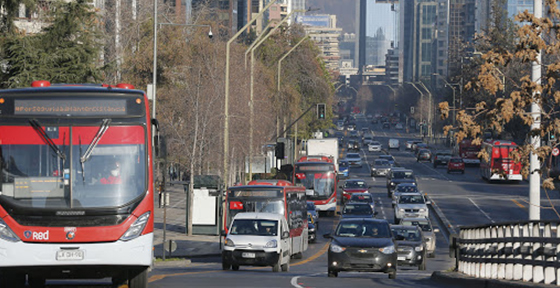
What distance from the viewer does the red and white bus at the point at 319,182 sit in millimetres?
56406

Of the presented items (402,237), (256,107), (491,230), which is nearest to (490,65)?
(491,230)

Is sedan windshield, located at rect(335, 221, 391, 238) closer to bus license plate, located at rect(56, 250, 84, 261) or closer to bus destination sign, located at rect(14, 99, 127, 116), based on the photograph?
bus destination sign, located at rect(14, 99, 127, 116)

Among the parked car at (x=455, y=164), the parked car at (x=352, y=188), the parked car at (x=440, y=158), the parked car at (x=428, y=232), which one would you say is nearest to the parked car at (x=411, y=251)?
the parked car at (x=428, y=232)

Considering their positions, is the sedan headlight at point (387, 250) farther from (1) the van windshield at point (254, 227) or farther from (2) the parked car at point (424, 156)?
(2) the parked car at point (424, 156)

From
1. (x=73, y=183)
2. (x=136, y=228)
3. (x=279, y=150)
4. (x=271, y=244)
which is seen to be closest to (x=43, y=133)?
(x=73, y=183)

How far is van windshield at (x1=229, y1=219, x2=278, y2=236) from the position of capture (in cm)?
2675

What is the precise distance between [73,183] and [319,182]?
42868 mm

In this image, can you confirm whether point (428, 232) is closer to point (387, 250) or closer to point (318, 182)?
point (387, 250)

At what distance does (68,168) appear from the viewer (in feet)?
46.7

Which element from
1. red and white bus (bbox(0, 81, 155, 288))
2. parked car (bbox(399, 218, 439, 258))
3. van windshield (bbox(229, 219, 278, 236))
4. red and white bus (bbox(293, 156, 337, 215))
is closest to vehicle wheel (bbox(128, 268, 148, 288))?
red and white bus (bbox(0, 81, 155, 288))

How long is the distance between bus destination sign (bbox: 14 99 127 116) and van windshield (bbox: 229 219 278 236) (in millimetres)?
12416

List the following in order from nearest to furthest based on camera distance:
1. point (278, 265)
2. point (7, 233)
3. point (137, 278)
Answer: point (7, 233) → point (137, 278) → point (278, 265)

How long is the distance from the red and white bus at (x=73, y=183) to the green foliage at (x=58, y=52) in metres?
18.7

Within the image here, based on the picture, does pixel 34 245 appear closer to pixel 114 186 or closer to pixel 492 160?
pixel 114 186
